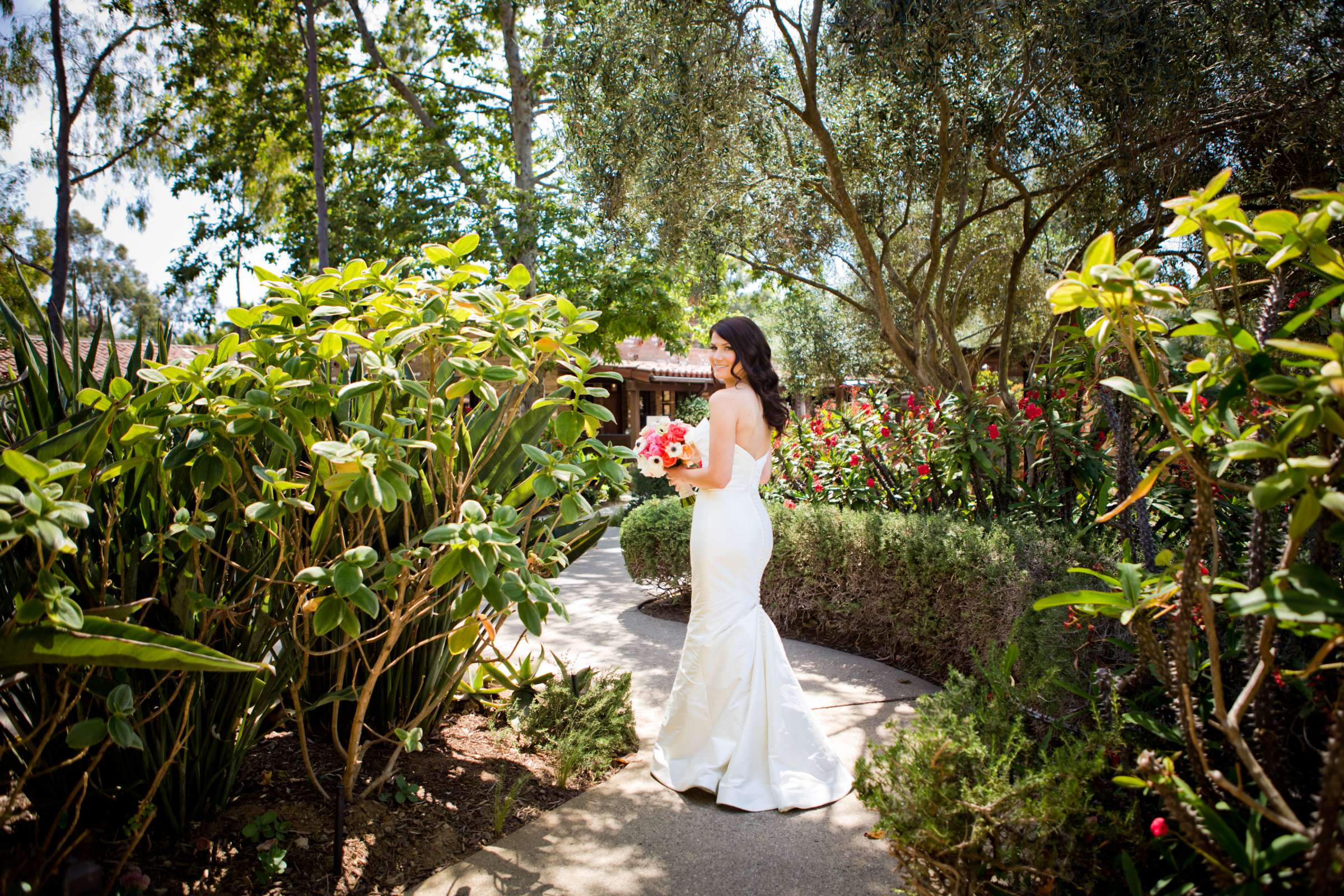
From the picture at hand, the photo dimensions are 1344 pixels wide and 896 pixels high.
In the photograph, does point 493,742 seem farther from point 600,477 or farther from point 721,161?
point 721,161

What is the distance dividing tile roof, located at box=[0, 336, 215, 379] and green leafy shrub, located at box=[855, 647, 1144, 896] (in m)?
2.07

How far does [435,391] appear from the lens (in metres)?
2.42

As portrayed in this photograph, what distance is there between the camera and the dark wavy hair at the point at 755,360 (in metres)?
3.72

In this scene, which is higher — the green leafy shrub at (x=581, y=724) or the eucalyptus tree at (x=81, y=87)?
the eucalyptus tree at (x=81, y=87)

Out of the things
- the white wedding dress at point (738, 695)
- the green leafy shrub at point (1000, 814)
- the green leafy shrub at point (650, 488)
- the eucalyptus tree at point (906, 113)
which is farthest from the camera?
the green leafy shrub at point (650, 488)

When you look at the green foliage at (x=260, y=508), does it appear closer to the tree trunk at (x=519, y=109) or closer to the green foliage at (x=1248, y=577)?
the green foliage at (x=1248, y=577)

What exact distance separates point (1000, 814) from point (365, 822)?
6.58 feet

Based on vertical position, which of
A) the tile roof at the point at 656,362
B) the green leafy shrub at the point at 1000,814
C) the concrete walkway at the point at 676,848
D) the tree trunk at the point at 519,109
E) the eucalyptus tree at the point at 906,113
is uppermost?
the tree trunk at the point at 519,109

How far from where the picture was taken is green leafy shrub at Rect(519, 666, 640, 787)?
3381 mm

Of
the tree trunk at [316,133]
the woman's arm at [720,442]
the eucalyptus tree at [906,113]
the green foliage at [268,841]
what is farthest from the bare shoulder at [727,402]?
the tree trunk at [316,133]

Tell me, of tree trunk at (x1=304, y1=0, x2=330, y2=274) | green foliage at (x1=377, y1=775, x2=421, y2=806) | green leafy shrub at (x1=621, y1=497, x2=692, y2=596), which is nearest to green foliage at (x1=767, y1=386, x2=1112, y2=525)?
green leafy shrub at (x1=621, y1=497, x2=692, y2=596)

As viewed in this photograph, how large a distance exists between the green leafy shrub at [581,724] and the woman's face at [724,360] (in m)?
1.51

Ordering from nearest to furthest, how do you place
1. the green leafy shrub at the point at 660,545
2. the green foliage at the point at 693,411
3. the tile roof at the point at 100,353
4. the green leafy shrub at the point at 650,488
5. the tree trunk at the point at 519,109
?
the tile roof at the point at 100,353, the green leafy shrub at the point at 660,545, the green leafy shrub at the point at 650,488, the tree trunk at the point at 519,109, the green foliage at the point at 693,411

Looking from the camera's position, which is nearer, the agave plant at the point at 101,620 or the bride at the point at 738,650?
the agave plant at the point at 101,620
